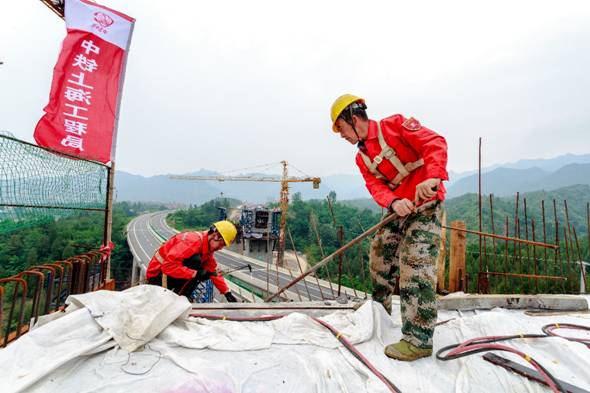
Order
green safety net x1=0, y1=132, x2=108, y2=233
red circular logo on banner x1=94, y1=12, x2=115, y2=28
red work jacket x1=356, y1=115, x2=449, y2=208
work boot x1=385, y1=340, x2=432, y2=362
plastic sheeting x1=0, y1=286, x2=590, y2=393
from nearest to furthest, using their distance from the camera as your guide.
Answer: plastic sheeting x1=0, y1=286, x2=590, y2=393 → work boot x1=385, y1=340, x2=432, y2=362 → red work jacket x1=356, y1=115, x2=449, y2=208 → green safety net x1=0, y1=132, x2=108, y2=233 → red circular logo on banner x1=94, y1=12, x2=115, y2=28

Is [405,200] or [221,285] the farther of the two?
[221,285]

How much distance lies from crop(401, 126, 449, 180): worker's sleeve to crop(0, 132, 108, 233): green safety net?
349 centimetres

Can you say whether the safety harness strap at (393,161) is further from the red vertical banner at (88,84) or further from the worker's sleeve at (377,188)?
the red vertical banner at (88,84)

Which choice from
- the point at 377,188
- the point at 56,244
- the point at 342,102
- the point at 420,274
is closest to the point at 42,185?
the point at 342,102

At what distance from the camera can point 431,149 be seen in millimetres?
2006

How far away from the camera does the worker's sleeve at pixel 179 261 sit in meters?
3.87

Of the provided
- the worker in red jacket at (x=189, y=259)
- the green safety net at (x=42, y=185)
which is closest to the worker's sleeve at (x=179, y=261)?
the worker in red jacket at (x=189, y=259)

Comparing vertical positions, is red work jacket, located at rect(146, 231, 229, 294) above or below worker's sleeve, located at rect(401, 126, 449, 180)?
below

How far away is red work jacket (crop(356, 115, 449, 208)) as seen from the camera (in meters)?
1.98

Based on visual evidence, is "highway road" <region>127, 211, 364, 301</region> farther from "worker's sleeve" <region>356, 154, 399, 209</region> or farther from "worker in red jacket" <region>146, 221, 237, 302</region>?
"worker's sleeve" <region>356, 154, 399, 209</region>

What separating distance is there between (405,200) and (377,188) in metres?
0.38

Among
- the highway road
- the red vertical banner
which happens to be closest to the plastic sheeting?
the red vertical banner

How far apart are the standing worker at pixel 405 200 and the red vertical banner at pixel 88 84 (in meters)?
3.67

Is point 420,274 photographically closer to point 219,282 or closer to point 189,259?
point 219,282
